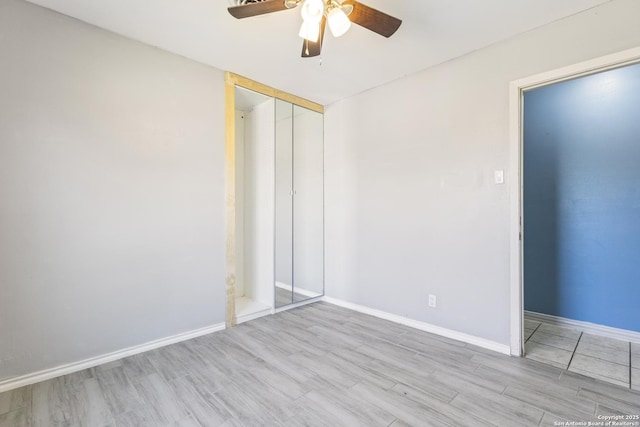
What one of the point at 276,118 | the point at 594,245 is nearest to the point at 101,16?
the point at 276,118

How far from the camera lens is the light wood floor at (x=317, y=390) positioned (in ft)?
5.56

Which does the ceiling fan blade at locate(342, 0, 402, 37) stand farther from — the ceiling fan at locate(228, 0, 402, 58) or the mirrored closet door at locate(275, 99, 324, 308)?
the mirrored closet door at locate(275, 99, 324, 308)

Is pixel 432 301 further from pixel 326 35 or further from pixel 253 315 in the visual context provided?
pixel 326 35

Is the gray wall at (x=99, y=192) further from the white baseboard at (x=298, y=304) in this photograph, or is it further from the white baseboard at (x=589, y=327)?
the white baseboard at (x=589, y=327)

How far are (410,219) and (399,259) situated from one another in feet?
1.48

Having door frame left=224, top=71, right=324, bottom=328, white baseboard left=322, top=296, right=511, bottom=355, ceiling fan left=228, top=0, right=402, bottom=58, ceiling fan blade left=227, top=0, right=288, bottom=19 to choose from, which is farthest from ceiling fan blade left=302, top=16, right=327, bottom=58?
white baseboard left=322, top=296, right=511, bottom=355

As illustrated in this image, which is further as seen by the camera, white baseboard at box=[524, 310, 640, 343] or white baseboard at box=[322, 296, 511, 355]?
white baseboard at box=[524, 310, 640, 343]

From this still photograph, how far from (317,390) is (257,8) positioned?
2.38 meters

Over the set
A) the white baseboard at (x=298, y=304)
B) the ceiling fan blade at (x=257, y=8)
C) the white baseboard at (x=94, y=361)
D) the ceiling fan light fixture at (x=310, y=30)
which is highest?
the ceiling fan blade at (x=257, y=8)

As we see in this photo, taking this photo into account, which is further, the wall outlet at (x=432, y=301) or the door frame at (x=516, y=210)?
the wall outlet at (x=432, y=301)

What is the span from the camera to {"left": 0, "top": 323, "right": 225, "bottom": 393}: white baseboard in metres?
1.95

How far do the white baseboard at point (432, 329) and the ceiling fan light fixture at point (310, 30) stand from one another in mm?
2683

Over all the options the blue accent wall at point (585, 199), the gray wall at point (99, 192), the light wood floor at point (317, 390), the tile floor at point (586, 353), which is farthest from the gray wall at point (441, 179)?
the gray wall at point (99, 192)

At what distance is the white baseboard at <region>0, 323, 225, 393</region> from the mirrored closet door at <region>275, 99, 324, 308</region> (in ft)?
3.34
